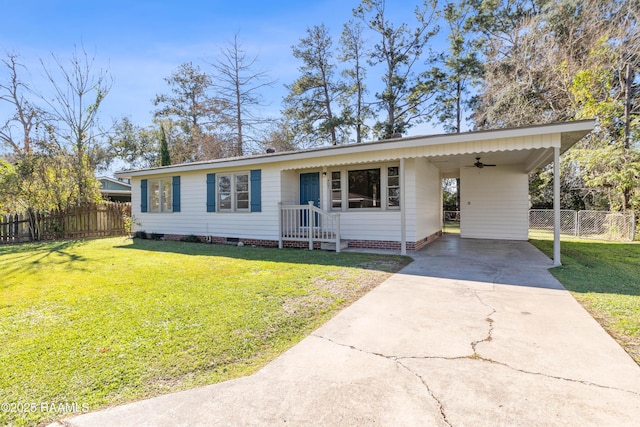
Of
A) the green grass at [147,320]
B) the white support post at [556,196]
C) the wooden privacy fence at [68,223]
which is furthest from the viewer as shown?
the wooden privacy fence at [68,223]

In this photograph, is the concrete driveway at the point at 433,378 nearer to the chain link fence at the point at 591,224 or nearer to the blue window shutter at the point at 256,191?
the blue window shutter at the point at 256,191

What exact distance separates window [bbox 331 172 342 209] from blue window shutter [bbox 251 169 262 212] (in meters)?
2.16

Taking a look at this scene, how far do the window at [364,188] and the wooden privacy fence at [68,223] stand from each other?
939cm

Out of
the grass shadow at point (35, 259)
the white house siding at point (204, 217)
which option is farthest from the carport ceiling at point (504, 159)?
the grass shadow at point (35, 259)

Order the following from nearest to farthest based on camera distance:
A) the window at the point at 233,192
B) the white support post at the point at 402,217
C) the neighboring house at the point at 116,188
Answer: the white support post at the point at 402,217 → the window at the point at 233,192 → the neighboring house at the point at 116,188

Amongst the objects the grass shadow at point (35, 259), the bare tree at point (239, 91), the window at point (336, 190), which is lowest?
the grass shadow at point (35, 259)

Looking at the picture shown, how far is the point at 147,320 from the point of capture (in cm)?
321

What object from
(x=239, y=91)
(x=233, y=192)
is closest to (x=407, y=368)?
(x=233, y=192)

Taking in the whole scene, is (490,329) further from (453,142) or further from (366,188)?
(366,188)

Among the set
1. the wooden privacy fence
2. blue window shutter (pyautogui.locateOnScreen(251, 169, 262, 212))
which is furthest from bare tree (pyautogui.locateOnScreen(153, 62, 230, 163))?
blue window shutter (pyautogui.locateOnScreen(251, 169, 262, 212))

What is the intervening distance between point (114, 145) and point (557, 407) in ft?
99.5

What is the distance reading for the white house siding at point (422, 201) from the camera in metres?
7.70

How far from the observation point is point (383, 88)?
66.7ft

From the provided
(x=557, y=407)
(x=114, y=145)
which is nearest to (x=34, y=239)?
(x=557, y=407)
